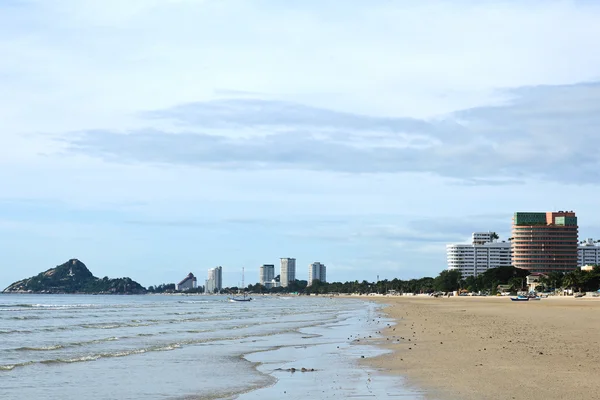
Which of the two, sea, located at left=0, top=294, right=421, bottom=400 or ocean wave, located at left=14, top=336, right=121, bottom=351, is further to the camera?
ocean wave, located at left=14, top=336, right=121, bottom=351

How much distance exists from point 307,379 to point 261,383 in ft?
3.52

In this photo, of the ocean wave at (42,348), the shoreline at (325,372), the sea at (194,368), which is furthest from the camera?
the ocean wave at (42,348)

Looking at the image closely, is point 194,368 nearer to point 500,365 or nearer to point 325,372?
point 325,372

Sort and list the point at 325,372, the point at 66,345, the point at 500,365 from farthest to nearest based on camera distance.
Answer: the point at 66,345, the point at 325,372, the point at 500,365

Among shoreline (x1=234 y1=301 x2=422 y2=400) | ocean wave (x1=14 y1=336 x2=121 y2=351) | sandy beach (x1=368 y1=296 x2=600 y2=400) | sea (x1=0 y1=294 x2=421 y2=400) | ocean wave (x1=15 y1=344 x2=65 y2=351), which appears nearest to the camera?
sandy beach (x1=368 y1=296 x2=600 y2=400)

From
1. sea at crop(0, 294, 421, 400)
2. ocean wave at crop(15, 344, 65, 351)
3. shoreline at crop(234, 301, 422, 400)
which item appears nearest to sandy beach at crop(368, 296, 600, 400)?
shoreline at crop(234, 301, 422, 400)

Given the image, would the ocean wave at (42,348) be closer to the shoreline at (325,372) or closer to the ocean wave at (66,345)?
the ocean wave at (66,345)

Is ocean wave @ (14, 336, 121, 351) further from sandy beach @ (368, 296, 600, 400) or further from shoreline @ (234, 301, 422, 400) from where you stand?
sandy beach @ (368, 296, 600, 400)

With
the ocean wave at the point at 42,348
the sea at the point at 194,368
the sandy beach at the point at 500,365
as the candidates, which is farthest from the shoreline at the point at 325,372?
the ocean wave at the point at 42,348

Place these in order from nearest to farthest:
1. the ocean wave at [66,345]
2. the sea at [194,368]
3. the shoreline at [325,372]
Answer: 1. the shoreline at [325,372]
2. the sea at [194,368]
3. the ocean wave at [66,345]

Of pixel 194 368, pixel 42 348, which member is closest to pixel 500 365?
pixel 194 368

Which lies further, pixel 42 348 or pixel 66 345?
pixel 66 345

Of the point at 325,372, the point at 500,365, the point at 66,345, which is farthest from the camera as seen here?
the point at 66,345

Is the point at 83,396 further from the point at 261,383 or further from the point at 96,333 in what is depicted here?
the point at 96,333
